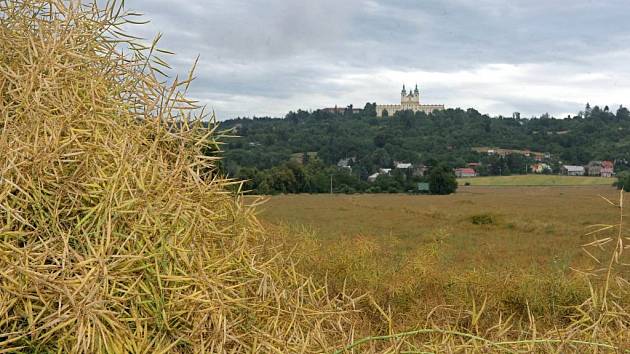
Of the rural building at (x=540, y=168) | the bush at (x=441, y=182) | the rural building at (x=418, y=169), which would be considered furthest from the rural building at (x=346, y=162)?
the rural building at (x=540, y=168)

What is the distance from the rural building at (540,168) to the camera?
9969cm

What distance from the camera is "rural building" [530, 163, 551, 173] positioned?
327 feet

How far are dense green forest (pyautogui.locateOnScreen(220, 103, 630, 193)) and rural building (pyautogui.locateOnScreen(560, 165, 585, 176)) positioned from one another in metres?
2.07

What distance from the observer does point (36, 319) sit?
194 centimetres

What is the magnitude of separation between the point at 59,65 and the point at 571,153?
113983 millimetres

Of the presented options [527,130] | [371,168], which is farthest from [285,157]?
[527,130]

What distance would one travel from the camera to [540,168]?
101 meters

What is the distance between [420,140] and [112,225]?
11895 centimetres

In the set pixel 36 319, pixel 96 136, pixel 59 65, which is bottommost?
pixel 36 319

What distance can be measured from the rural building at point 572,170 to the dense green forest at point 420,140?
6.81 ft

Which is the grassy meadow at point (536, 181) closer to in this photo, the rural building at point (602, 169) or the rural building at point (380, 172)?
the rural building at point (602, 169)

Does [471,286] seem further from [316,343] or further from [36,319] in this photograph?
[36,319]

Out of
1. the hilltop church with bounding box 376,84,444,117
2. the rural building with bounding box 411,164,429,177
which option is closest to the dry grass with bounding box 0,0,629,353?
the rural building with bounding box 411,164,429,177

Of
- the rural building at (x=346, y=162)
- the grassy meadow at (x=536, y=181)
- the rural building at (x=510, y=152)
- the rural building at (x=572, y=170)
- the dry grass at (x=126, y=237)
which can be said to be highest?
the dry grass at (x=126, y=237)
